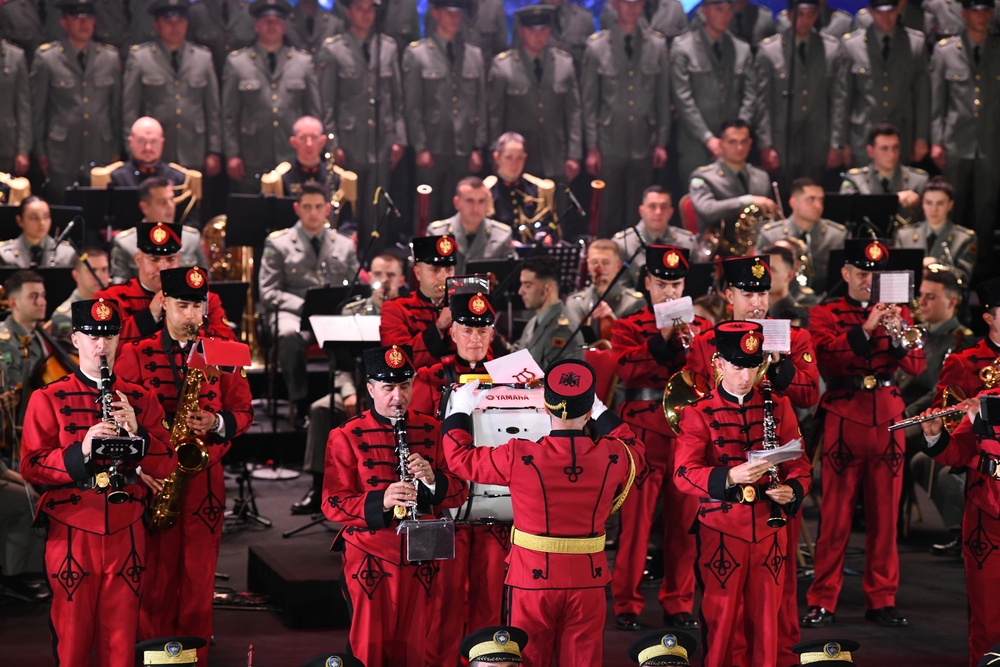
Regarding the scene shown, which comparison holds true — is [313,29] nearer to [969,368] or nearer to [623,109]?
[623,109]

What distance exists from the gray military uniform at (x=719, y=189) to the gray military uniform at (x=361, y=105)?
10.4 ft

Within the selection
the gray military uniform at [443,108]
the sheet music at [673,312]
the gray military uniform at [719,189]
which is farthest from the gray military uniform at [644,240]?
the sheet music at [673,312]

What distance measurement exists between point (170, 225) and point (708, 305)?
341 cm

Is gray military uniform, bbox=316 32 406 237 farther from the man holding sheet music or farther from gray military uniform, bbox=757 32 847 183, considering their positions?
the man holding sheet music

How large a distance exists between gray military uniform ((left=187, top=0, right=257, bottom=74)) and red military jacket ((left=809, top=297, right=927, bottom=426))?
7.95 m

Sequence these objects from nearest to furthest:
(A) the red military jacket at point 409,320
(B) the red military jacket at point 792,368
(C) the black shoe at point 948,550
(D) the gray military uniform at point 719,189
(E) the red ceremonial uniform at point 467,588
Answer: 1. (E) the red ceremonial uniform at point 467,588
2. (B) the red military jacket at point 792,368
3. (A) the red military jacket at point 409,320
4. (C) the black shoe at point 948,550
5. (D) the gray military uniform at point 719,189

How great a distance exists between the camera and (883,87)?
14.0 m

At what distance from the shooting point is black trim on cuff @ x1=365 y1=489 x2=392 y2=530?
19.2 ft

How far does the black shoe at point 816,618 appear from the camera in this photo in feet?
25.3

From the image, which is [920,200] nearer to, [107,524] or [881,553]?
[881,553]

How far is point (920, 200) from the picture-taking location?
1247cm

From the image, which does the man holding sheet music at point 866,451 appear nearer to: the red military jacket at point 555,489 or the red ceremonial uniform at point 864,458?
the red ceremonial uniform at point 864,458

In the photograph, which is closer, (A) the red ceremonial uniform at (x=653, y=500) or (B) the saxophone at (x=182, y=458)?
(B) the saxophone at (x=182, y=458)

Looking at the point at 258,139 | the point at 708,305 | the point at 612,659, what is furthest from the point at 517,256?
the point at 612,659
